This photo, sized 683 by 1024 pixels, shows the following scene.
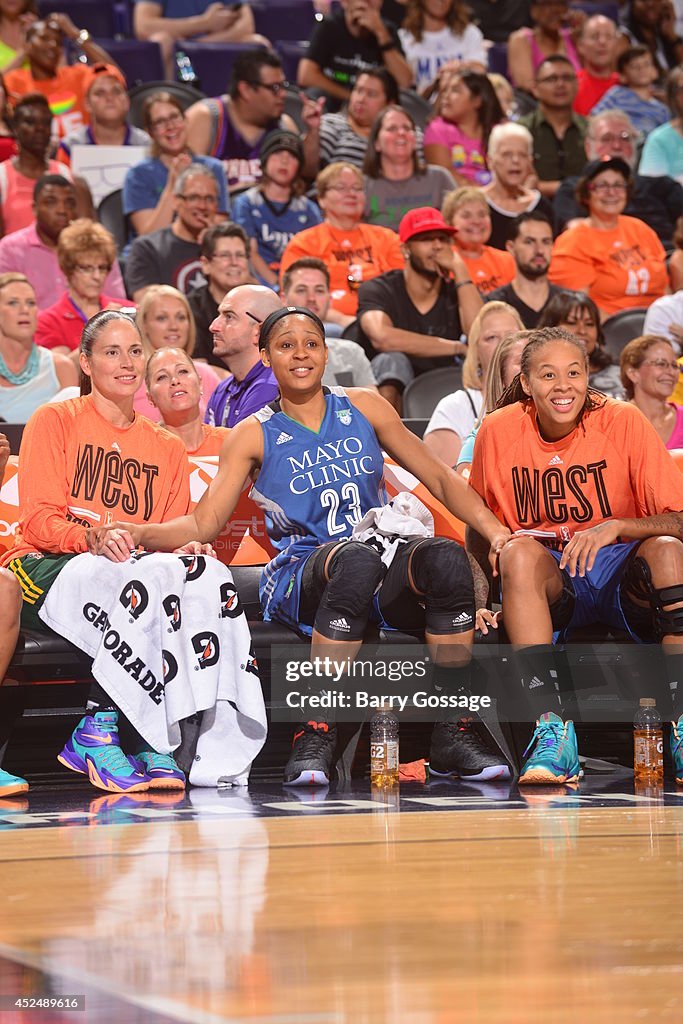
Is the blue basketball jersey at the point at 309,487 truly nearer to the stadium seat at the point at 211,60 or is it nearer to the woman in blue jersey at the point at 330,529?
the woman in blue jersey at the point at 330,529

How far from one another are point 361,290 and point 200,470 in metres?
1.92

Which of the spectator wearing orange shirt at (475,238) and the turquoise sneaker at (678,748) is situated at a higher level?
the spectator wearing orange shirt at (475,238)

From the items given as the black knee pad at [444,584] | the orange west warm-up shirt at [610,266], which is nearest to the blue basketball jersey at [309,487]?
the black knee pad at [444,584]

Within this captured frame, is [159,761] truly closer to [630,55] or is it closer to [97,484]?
[97,484]

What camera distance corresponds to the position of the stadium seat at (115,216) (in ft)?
26.0

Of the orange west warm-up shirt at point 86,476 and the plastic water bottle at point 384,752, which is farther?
the orange west warm-up shirt at point 86,476

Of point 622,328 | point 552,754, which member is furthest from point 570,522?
point 622,328

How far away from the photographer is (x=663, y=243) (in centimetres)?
875

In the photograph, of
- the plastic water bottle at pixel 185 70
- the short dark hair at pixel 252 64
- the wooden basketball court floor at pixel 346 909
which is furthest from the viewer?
the plastic water bottle at pixel 185 70

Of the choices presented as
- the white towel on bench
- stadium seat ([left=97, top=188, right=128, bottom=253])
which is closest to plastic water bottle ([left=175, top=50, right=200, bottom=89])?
stadium seat ([left=97, top=188, right=128, bottom=253])

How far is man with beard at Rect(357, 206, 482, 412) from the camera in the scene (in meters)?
6.62

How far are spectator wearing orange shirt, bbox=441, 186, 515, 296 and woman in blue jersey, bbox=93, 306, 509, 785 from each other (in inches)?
111

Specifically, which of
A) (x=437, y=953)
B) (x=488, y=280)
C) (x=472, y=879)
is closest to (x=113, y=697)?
(x=472, y=879)

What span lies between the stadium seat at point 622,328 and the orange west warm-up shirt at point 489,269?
1.78ft
